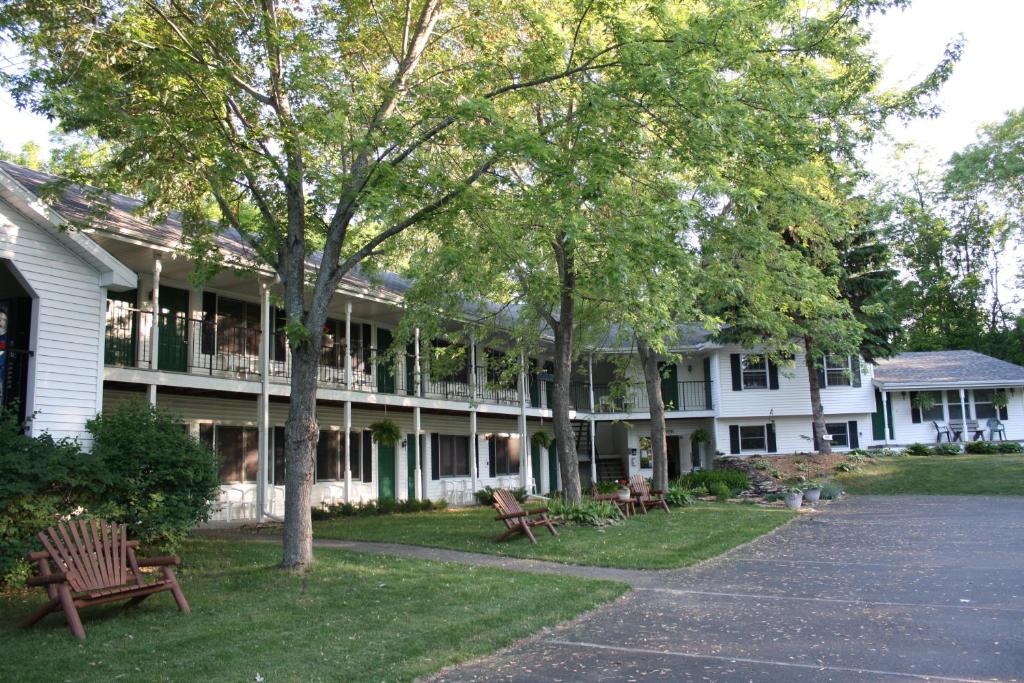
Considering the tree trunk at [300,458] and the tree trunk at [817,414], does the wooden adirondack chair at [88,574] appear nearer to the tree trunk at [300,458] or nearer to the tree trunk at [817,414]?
the tree trunk at [300,458]

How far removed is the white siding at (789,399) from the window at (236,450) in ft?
65.7

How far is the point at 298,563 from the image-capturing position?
10562 millimetres

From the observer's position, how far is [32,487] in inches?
363

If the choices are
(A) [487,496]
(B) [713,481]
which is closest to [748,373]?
(B) [713,481]

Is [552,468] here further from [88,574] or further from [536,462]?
[88,574]

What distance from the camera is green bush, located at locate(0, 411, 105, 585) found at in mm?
8867

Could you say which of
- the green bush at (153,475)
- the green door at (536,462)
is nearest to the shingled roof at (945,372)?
the green door at (536,462)

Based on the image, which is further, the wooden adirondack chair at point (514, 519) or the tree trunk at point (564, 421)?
the tree trunk at point (564, 421)

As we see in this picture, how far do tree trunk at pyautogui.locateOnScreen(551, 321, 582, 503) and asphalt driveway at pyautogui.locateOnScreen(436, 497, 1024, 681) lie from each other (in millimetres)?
4924

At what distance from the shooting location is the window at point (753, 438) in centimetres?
3319

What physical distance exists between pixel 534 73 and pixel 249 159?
14.4 feet

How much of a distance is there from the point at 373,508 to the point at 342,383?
3146 mm

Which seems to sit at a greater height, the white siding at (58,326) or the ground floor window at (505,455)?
the white siding at (58,326)

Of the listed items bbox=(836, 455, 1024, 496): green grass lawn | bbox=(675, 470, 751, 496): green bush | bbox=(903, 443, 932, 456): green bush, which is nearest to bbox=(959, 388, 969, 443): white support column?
bbox=(903, 443, 932, 456): green bush
